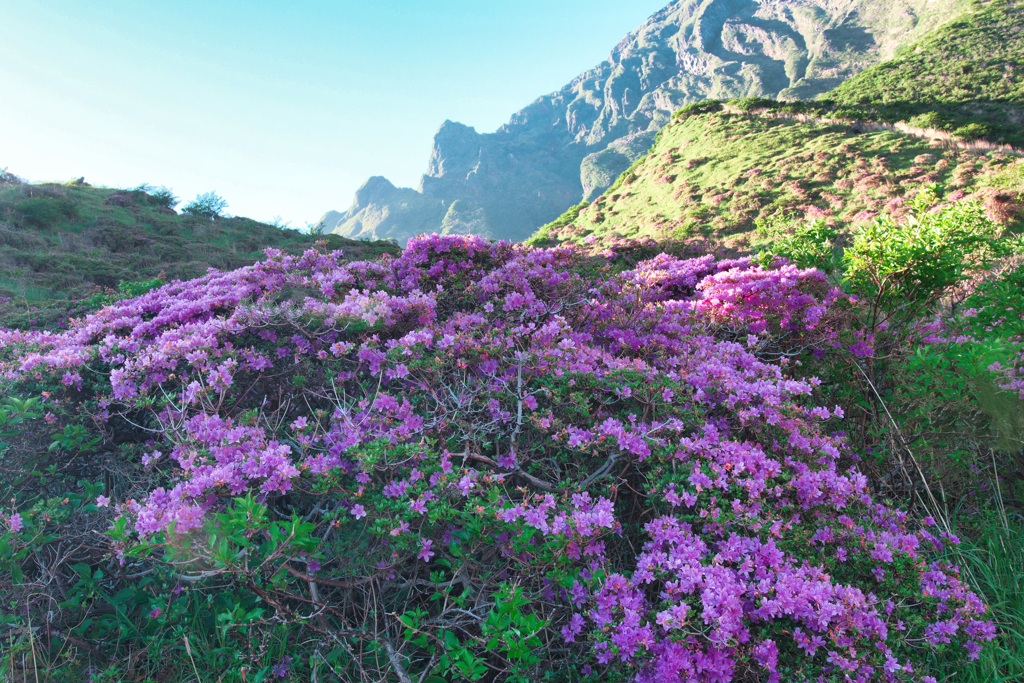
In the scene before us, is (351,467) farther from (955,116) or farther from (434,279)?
(955,116)

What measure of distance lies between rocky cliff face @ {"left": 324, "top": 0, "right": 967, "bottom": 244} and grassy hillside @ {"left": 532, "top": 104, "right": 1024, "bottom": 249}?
71.0 metres

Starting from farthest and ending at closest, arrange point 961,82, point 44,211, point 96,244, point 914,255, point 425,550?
point 961,82, point 44,211, point 96,244, point 914,255, point 425,550

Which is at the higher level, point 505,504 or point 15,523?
point 15,523

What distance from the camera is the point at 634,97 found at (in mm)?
167500

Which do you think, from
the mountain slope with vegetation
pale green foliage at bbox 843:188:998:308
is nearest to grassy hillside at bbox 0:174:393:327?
the mountain slope with vegetation

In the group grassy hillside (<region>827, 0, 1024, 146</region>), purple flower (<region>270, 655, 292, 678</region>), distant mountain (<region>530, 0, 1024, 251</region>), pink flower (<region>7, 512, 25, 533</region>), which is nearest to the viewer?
purple flower (<region>270, 655, 292, 678</region>)

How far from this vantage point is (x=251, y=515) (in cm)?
195

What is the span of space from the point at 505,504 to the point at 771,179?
77.3 ft

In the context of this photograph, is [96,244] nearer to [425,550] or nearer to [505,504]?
[425,550]

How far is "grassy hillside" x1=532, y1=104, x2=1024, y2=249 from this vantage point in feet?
52.5

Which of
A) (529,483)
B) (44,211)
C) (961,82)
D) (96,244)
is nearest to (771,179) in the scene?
(961,82)

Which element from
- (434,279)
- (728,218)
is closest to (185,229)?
(434,279)

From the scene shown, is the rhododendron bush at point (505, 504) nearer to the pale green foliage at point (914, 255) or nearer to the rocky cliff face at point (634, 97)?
the pale green foliage at point (914, 255)

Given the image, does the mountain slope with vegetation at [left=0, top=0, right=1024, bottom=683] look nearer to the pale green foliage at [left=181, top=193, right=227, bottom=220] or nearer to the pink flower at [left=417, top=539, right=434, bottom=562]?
the pink flower at [left=417, top=539, right=434, bottom=562]
